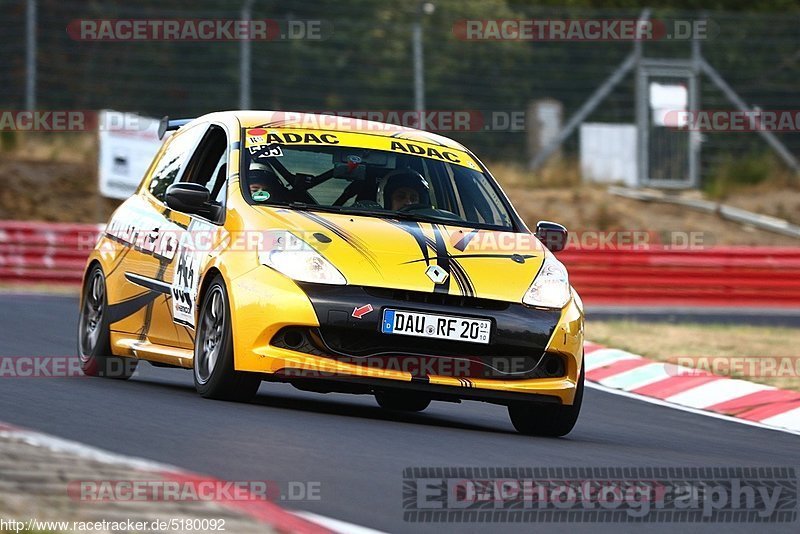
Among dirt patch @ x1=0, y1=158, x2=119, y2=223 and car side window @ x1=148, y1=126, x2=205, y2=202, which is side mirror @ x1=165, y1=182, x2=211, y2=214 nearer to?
car side window @ x1=148, y1=126, x2=205, y2=202

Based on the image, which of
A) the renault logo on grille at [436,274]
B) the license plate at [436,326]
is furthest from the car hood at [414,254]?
the license plate at [436,326]

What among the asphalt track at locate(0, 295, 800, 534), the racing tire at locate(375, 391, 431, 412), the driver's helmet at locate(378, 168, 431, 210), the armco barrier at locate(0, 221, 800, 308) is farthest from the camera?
the armco barrier at locate(0, 221, 800, 308)

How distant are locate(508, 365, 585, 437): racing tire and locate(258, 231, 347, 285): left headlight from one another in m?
1.32

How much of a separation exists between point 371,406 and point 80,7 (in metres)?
14.9

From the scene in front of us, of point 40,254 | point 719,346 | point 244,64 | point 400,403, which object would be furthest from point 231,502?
point 244,64

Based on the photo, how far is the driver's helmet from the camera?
9.06 m

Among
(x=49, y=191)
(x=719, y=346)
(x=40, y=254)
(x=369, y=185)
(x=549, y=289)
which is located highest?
(x=49, y=191)

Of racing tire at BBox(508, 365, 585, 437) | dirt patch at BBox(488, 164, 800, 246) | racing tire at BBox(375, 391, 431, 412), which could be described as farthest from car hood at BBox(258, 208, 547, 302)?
dirt patch at BBox(488, 164, 800, 246)

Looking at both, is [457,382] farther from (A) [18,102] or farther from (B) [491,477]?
(A) [18,102]

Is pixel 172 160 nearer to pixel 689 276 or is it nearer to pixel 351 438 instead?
pixel 351 438

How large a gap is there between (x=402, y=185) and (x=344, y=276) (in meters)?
1.35

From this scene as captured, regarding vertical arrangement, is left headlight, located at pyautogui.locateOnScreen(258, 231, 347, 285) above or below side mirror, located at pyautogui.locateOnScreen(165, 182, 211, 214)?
below

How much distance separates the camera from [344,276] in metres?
7.93

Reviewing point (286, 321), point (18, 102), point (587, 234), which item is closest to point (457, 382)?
point (286, 321)
